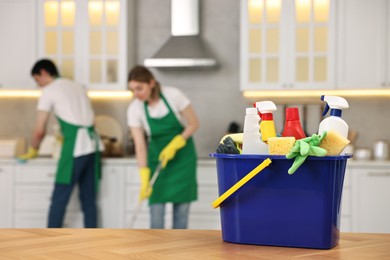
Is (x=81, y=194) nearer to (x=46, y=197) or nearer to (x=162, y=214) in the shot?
(x=46, y=197)

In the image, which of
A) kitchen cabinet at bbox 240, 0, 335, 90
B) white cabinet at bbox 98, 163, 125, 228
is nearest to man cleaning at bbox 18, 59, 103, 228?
white cabinet at bbox 98, 163, 125, 228

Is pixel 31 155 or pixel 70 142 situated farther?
pixel 31 155

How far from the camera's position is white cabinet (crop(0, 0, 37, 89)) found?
5430 millimetres

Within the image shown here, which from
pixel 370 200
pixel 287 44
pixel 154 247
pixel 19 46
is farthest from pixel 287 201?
pixel 19 46

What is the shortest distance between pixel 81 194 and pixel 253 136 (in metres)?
3.73

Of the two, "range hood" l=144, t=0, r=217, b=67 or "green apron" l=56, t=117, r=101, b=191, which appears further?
"range hood" l=144, t=0, r=217, b=67

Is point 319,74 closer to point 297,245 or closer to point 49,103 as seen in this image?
point 49,103

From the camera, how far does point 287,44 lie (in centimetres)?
511

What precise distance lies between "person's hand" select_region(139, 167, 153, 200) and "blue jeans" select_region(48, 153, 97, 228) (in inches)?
25.6

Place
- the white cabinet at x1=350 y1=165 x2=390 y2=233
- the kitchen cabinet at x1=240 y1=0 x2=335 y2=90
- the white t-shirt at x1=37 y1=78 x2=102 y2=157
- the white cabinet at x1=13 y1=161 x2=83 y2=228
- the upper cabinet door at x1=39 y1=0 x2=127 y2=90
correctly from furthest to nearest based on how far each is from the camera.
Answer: the upper cabinet door at x1=39 y1=0 x2=127 y2=90 < the white cabinet at x1=13 y1=161 x2=83 y2=228 < the kitchen cabinet at x1=240 y1=0 x2=335 y2=90 < the white t-shirt at x1=37 y1=78 x2=102 y2=157 < the white cabinet at x1=350 y1=165 x2=390 y2=233

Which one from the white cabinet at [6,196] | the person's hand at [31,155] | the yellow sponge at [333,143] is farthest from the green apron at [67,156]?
the yellow sponge at [333,143]

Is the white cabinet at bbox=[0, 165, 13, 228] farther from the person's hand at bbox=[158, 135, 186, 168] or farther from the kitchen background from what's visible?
the person's hand at bbox=[158, 135, 186, 168]

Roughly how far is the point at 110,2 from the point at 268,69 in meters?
1.35

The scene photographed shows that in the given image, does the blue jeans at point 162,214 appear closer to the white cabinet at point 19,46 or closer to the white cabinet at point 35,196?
the white cabinet at point 35,196
